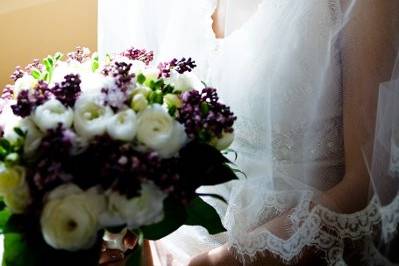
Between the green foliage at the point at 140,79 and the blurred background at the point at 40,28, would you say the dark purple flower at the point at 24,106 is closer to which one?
the green foliage at the point at 140,79

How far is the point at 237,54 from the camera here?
0.80m

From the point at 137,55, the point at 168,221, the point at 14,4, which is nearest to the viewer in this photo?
the point at 168,221

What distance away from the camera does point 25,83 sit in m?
0.58

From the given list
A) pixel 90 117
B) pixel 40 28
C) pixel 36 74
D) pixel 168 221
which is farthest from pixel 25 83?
pixel 40 28

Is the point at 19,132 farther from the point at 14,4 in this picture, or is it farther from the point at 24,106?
the point at 14,4

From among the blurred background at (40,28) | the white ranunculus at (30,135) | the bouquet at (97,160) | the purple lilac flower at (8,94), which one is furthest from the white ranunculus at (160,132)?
the blurred background at (40,28)

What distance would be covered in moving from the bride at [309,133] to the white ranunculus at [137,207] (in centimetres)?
27

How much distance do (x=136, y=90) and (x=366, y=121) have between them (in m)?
0.37

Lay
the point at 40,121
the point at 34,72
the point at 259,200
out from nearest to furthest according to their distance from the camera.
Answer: the point at 40,121
the point at 34,72
the point at 259,200

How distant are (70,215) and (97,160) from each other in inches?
2.6

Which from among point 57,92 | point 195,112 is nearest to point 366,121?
point 195,112

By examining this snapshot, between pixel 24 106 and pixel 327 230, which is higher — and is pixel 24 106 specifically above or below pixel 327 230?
above

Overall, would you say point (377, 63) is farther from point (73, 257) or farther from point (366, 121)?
point (73, 257)

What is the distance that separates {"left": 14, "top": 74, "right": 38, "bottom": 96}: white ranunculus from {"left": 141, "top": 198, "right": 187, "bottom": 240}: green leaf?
22cm
